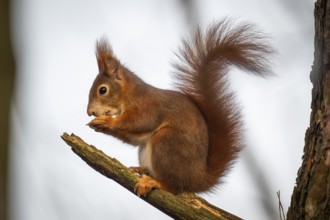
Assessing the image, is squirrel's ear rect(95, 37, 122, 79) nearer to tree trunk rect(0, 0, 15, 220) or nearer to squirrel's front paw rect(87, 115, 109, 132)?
squirrel's front paw rect(87, 115, 109, 132)

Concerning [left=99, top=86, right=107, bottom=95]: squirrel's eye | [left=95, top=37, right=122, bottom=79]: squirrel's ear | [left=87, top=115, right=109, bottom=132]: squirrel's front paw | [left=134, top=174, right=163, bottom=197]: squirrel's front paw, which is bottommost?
[left=134, top=174, right=163, bottom=197]: squirrel's front paw

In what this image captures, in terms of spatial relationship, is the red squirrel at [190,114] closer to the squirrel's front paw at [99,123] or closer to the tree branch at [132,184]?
the squirrel's front paw at [99,123]

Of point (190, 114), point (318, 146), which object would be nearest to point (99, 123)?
point (190, 114)

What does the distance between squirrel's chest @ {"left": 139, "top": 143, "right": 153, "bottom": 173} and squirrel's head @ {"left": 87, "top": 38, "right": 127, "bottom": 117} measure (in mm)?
299

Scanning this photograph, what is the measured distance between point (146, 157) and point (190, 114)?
31 centimetres

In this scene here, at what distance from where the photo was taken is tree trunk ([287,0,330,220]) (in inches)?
71.2

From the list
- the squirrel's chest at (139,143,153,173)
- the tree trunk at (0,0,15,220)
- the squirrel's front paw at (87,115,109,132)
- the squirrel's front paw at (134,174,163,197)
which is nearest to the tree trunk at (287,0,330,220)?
the squirrel's front paw at (134,174,163,197)

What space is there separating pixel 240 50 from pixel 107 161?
2.90 ft

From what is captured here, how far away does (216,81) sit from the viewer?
2912 mm

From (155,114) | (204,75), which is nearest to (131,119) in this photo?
(155,114)

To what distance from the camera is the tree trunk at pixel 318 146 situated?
1808 mm

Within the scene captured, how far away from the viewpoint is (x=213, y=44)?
9.50ft

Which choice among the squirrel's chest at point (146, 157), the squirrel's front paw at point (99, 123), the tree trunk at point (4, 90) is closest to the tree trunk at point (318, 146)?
the tree trunk at point (4, 90)

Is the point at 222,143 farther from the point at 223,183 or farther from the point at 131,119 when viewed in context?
the point at 131,119
